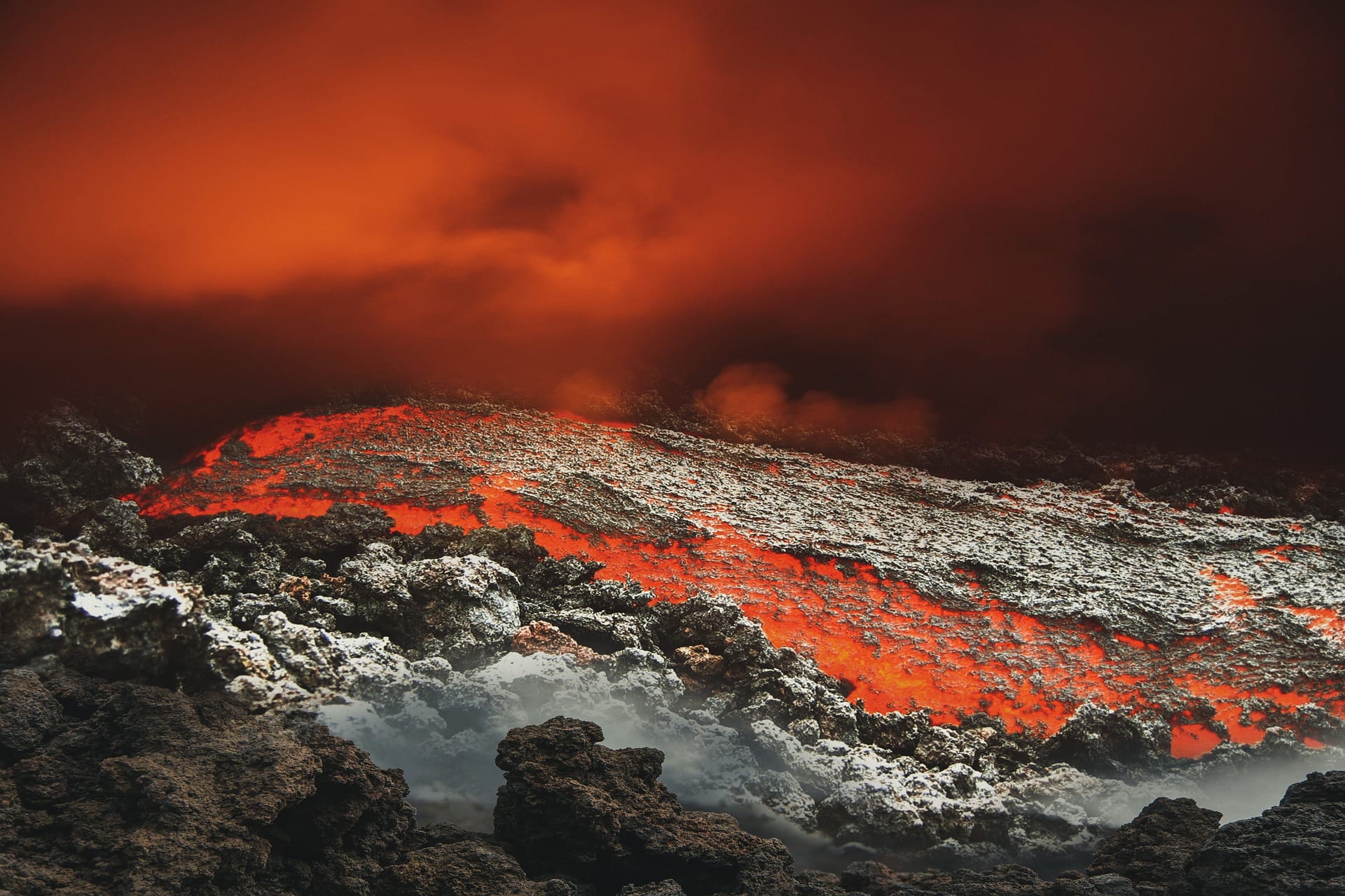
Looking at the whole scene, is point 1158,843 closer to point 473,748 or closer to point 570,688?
point 570,688

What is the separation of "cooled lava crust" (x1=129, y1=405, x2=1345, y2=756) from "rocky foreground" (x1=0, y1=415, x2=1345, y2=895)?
0.34 metres

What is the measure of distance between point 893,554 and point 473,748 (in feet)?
12.0

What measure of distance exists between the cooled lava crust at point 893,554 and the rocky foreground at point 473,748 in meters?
0.34

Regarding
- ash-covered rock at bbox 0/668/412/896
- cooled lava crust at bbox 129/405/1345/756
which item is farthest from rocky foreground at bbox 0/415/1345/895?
cooled lava crust at bbox 129/405/1345/756

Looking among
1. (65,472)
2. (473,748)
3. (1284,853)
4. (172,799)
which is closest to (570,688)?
(473,748)

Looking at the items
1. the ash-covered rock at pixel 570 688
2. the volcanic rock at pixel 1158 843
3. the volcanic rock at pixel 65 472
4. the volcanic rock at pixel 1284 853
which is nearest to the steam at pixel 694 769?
the ash-covered rock at pixel 570 688

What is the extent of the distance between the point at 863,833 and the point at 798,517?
2797 millimetres

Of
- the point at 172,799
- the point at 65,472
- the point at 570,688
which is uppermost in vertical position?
the point at 65,472

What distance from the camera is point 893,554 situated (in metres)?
7.75

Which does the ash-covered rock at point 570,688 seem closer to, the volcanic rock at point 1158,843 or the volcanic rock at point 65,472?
the volcanic rock at point 1158,843

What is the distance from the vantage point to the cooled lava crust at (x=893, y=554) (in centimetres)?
702

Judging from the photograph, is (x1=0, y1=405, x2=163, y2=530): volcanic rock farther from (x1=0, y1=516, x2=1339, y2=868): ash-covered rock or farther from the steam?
the steam

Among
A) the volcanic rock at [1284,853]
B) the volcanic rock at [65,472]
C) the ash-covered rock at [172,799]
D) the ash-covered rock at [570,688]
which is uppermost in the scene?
the volcanic rock at [65,472]

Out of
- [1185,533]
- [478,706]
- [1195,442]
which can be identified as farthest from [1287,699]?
[478,706]
